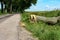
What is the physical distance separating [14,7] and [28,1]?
14.0 m

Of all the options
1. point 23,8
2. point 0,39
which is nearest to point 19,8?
point 23,8

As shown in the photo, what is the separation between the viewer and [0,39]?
866 centimetres

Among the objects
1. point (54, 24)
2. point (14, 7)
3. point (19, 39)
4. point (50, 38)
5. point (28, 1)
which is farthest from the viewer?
point (14, 7)

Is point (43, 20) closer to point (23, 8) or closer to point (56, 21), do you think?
point (56, 21)

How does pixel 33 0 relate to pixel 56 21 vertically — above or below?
below

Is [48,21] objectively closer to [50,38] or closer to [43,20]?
[43,20]

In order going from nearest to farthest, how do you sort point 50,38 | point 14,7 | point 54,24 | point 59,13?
1. point 50,38
2. point 54,24
3. point 59,13
4. point 14,7

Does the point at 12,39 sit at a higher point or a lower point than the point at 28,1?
higher

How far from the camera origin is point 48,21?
19.2 meters

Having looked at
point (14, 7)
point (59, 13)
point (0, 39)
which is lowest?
point (14, 7)

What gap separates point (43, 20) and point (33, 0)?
224 feet

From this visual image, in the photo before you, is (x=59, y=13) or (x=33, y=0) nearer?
(x=59, y=13)

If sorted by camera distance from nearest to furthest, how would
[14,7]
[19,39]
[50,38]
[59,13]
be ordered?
[50,38]
[19,39]
[59,13]
[14,7]

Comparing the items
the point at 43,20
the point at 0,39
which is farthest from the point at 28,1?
the point at 0,39
